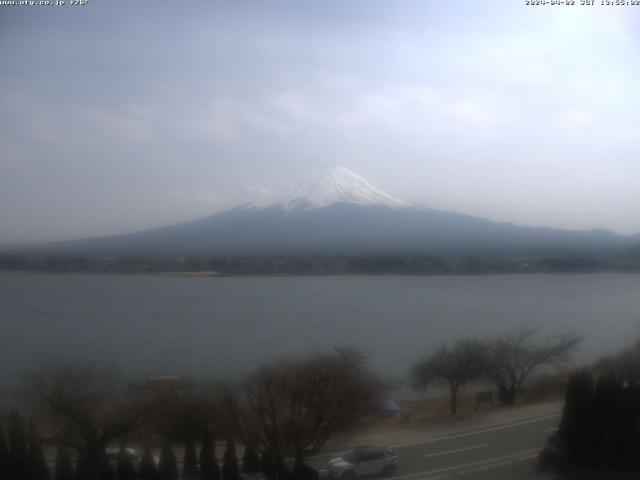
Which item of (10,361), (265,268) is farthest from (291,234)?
(10,361)

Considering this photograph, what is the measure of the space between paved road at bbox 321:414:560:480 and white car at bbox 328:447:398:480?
5 centimetres

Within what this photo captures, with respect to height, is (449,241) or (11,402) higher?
(449,241)

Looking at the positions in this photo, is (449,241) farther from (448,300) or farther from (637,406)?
(637,406)

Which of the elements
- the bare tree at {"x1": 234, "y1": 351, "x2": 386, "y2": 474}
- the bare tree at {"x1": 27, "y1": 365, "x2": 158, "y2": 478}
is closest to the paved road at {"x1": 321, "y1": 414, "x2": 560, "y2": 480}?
the bare tree at {"x1": 234, "y1": 351, "x2": 386, "y2": 474}

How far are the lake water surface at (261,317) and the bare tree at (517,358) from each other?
83mm

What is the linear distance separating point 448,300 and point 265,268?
1.19 m

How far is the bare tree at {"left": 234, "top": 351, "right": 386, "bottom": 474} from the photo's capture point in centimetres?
286

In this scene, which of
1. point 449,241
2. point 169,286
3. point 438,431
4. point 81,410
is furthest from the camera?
point 449,241

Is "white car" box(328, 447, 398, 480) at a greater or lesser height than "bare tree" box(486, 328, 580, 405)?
lesser

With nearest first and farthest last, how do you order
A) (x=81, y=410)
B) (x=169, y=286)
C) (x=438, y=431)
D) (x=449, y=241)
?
(x=81, y=410), (x=438, y=431), (x=169, y=286), (x=449, y=241)

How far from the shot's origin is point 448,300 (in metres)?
3.64

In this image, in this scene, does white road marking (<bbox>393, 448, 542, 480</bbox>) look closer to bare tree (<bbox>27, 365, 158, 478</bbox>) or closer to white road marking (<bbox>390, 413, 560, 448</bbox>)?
white road marking (<bbox>390, 413, 560, 448</bbox>)

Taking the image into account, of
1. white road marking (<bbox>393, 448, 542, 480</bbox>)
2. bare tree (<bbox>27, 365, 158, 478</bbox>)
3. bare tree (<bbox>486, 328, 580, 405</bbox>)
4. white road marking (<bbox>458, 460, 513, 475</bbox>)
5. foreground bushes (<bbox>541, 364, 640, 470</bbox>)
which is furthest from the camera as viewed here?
bare tree (<bbox>486, 328, 580, 405</bbox>)

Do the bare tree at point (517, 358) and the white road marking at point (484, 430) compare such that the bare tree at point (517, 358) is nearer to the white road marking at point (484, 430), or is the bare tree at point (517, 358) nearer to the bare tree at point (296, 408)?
the white road marking at point (484, 430)
